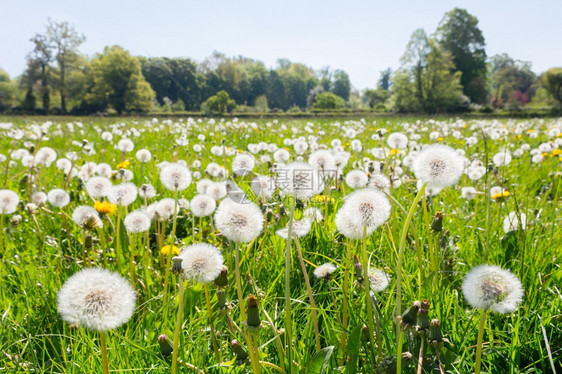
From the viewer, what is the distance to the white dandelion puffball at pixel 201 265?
38.3 inches

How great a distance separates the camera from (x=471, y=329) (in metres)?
1.16

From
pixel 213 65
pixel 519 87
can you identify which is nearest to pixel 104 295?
pixel 213 65

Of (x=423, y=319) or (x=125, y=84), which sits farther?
(x=125, y=84)

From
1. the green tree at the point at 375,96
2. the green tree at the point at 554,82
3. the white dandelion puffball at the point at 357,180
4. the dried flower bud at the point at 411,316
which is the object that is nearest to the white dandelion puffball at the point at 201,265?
the dried flower bud at the point at 411,316

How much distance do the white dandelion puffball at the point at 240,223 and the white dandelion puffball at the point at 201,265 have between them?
0.23 feet

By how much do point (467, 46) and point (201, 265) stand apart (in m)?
36.3

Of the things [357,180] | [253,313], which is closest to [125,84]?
[357,180]

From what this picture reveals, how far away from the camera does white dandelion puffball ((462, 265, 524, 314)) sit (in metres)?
0.82

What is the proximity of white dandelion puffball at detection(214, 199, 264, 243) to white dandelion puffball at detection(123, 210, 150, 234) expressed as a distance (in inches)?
31.9

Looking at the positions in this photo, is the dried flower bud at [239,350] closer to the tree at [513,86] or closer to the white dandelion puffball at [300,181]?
the white dandelion puffball at [300,181]

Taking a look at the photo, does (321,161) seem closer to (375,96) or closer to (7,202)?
(7,202)

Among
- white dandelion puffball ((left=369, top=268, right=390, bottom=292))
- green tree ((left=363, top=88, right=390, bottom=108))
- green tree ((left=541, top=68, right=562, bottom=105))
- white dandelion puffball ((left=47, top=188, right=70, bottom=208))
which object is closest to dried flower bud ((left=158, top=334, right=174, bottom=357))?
white dandelion puffball ((left=369, top=268, right=390, bottom=292))

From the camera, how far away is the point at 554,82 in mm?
39250

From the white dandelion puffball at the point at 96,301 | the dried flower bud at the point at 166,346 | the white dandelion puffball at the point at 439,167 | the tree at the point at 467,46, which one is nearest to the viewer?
the white dandelion puffball at the point at 96,301
